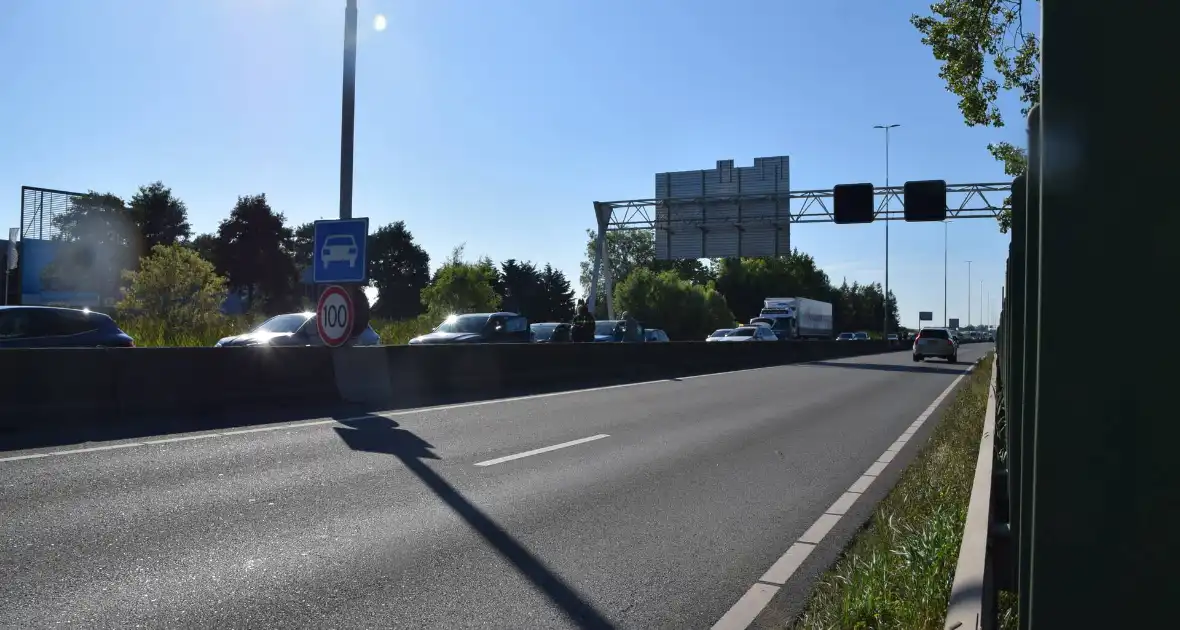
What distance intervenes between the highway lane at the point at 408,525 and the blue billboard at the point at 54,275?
57169mm

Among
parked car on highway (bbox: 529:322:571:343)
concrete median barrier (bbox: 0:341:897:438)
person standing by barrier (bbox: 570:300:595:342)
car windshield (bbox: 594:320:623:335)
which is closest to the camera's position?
concrete median barrier (bbox: 0:341:897:438)

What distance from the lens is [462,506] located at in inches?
270

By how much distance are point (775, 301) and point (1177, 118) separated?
6214 cm

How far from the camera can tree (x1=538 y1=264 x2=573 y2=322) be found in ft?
322

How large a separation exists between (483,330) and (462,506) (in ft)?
58.3

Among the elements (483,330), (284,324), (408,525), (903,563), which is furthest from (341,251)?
(483,330)

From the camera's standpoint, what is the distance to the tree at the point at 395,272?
9894cm

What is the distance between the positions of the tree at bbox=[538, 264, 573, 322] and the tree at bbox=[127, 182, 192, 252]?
3508cm

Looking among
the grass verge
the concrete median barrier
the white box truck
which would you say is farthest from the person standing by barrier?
the white box truck

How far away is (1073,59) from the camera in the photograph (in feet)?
4.64

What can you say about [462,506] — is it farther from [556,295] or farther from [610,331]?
[556,295]

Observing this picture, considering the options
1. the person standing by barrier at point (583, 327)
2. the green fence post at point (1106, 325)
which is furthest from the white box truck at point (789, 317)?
the green fence post at point (1106, 325)

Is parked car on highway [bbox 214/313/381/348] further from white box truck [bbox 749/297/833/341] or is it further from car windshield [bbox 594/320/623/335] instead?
white box truck [bbox 749/297/833/341]

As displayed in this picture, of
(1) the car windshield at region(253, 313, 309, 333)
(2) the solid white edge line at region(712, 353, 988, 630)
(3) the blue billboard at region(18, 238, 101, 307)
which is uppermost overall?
(3) the blue billboard at region(18, 238, 101, 307)
